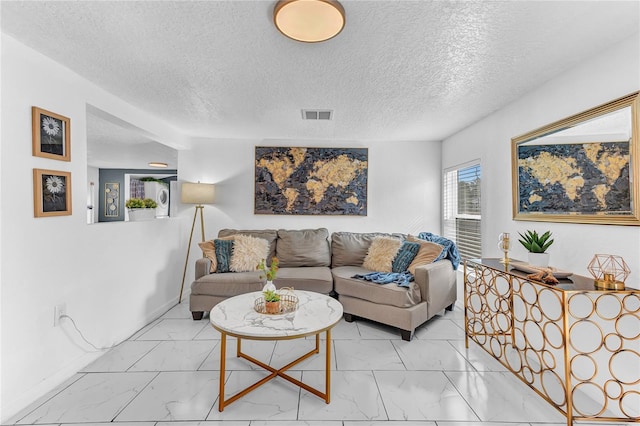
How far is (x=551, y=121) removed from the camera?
224 cm

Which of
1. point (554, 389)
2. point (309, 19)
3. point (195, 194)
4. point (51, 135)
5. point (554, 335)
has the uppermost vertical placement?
point (309, 19)

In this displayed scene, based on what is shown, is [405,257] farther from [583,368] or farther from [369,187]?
[583,368]

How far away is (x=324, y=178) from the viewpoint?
4238 mm

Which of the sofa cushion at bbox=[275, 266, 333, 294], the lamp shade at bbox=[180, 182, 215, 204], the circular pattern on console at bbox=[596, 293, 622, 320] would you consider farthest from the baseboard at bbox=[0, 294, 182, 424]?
the circular pattern on console at bbox=[596, 293, 622, 320]

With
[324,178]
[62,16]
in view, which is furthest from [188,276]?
[62,16]

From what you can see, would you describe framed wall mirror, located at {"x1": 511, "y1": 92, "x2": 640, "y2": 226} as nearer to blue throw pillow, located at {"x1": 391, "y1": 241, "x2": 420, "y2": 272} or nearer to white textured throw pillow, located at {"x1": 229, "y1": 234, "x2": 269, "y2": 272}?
blue throw pillow, located at {"x1": 391, "y1": 241, "x2": 420, "y2": 272}

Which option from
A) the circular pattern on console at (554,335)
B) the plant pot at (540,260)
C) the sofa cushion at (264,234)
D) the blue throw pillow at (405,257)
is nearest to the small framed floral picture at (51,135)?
the sofa cushion at (264,234)

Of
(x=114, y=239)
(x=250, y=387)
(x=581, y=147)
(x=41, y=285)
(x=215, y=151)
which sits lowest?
(x=250, y=387)

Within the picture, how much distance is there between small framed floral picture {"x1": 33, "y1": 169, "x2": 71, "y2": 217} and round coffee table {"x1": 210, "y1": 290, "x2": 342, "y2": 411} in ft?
4.48

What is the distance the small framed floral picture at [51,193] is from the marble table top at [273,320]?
1367 mm

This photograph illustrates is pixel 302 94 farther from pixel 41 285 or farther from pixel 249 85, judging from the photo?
pixel 41 285

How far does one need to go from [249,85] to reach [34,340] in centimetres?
245

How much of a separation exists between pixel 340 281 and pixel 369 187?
1.73 metres

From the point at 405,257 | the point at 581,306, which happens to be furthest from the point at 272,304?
the point at 581,306
